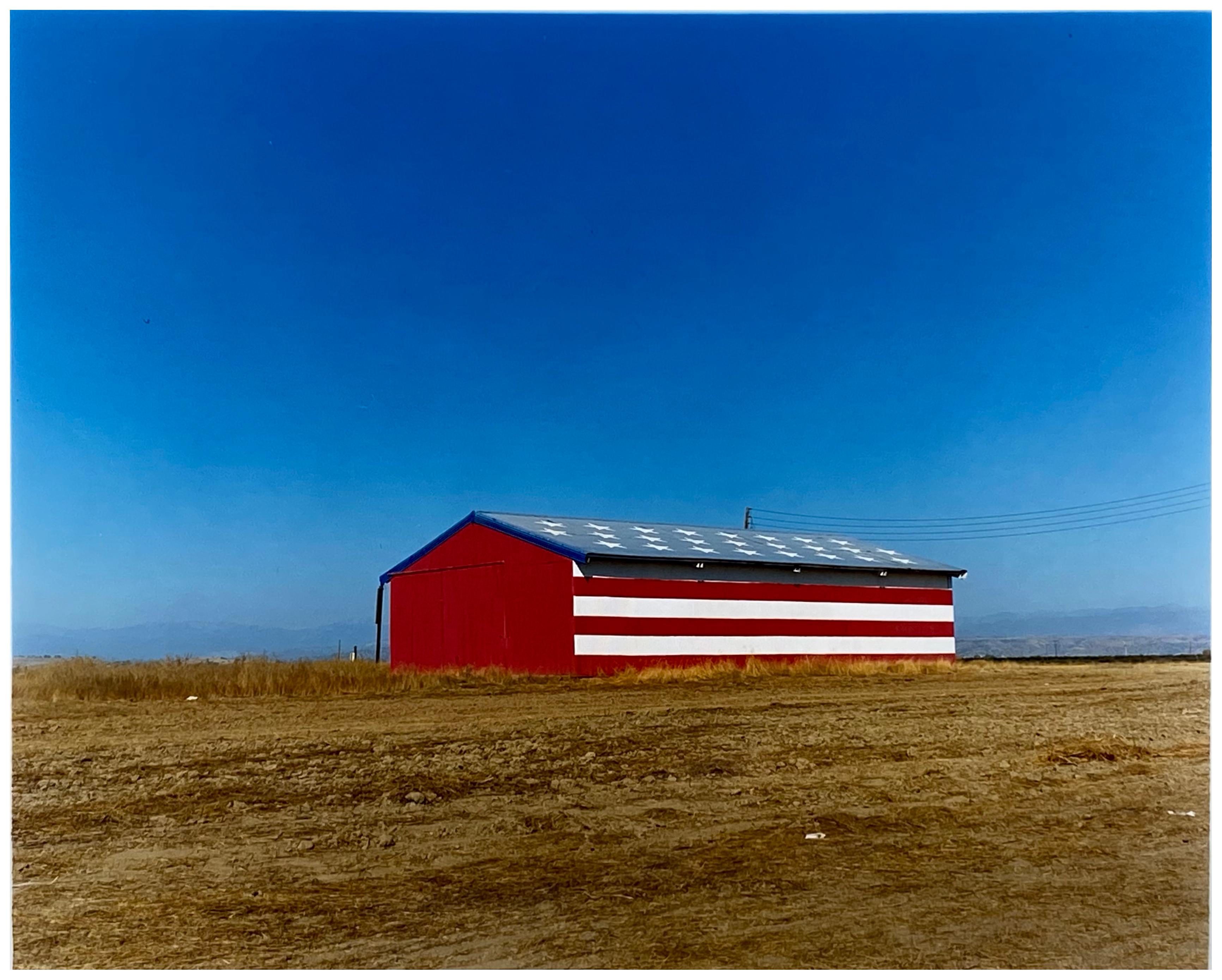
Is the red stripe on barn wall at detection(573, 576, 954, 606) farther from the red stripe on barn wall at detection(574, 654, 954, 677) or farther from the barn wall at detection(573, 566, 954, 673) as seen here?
the red stripe on barn wall at detection(574, 654, 954, 677)

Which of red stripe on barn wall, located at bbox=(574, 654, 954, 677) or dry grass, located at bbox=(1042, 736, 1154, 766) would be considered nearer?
dry grass, located at bbox=(1042, 736, 1154, 766)

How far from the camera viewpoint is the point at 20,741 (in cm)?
1002

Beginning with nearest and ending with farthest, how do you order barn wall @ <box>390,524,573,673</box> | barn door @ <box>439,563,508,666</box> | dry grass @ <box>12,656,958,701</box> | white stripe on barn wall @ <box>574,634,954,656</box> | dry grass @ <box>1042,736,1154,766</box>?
1. dry grass @ <box>1042,736,1154,766</box>
2. dry grass @ <box>12,656,958,701</box>
3. white stripe on barn wall @ <box>574,634,954,656</box>
4. barn wall @ <box>390,524,573,673</box>
5. barn door @ <box>439,563,508,666</box>

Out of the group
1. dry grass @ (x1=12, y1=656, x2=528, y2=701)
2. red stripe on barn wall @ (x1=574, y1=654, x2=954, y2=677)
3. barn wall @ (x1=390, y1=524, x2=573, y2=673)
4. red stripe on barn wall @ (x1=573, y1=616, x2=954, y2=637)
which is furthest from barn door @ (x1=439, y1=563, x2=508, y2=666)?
red stripe on barn wall @ (x1=573, y1=616, x2=954, y2=637)

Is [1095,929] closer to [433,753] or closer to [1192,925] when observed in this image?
[1192,925]

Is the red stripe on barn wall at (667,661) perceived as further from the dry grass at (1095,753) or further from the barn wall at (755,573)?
the dry grass at (1095,753)

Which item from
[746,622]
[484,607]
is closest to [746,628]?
[746,622]

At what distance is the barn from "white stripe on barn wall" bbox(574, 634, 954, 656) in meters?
0.02

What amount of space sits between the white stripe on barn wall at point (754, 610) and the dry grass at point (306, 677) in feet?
3.13

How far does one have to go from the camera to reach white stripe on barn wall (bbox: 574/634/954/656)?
1986 centimetres

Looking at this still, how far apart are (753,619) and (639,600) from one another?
2.77 meters

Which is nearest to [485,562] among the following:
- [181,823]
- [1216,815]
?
[181,823]

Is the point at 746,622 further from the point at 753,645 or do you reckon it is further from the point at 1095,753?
the point at 1095,753

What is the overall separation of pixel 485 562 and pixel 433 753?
1253 cm
